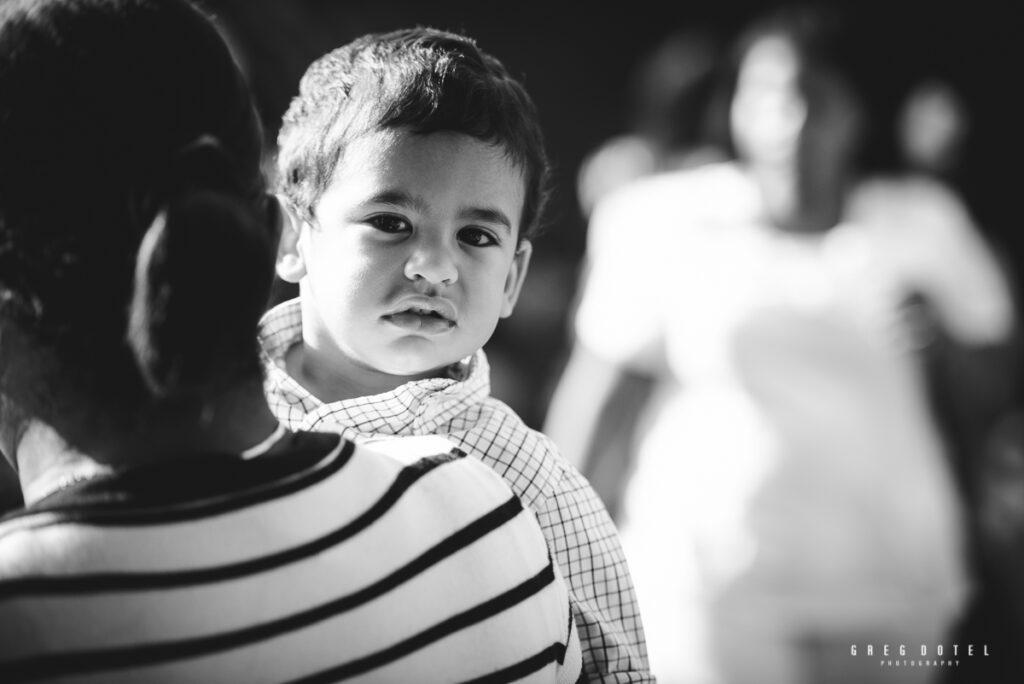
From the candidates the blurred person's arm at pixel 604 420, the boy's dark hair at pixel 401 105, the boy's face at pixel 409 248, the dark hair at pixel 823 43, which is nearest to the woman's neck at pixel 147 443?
the boy's face at pixel 409 248

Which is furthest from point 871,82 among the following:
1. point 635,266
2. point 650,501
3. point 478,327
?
point 478,327

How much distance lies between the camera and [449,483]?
1039 mm

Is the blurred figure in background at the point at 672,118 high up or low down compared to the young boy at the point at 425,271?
up

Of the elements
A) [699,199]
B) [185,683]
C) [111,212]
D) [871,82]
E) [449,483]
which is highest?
[871,82]

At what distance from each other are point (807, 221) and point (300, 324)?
1.73 m

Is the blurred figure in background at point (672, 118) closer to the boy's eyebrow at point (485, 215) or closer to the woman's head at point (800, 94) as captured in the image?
the woman's head at point (800, 94)

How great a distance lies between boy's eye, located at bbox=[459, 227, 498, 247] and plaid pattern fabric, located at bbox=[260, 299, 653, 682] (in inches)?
7.1

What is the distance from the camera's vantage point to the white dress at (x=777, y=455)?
8.85ft

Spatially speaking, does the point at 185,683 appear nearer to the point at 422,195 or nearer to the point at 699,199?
the point at 422,195

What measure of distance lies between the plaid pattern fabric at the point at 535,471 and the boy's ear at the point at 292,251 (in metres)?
0.13

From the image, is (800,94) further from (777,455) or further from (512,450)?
(512,450)

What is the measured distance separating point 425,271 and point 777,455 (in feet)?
5.16

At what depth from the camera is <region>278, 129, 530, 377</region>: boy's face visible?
54.2 inches

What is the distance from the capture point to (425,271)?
4.47 ft
